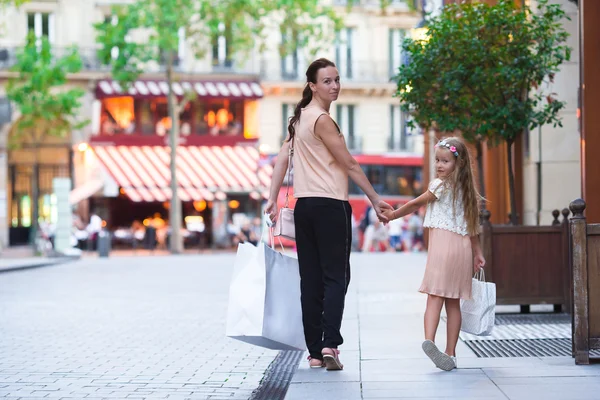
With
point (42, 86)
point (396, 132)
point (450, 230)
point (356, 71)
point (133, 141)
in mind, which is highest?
point (356, 71)

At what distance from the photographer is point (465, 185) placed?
24.1 ft

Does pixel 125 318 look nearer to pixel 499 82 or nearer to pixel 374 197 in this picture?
pixel 499 82

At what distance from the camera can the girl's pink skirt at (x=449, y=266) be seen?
24.0 ft

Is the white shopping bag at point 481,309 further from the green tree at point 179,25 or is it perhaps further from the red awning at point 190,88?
the red awning at point 190,88

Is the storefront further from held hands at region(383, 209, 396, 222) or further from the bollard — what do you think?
held hands at region(383, 209, 396, 222)

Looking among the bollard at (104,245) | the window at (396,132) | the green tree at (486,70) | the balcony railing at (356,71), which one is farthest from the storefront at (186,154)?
the green tree at (486,70)

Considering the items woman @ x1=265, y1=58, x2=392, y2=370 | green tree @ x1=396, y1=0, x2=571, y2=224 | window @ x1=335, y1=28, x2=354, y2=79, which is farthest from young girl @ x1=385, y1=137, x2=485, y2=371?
window @ x1=335, y1=28, x2=354, y2=79

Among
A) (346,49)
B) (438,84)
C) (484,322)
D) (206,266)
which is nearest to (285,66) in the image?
(346,49)

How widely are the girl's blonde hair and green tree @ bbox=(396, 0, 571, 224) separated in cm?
495

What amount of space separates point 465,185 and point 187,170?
39.7 metres

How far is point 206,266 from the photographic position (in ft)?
94.2

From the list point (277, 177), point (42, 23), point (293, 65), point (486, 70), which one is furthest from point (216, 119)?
point (277, 177)

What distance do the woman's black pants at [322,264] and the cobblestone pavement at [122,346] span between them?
23.7 inches

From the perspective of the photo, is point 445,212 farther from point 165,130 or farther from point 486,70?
point 165,130
